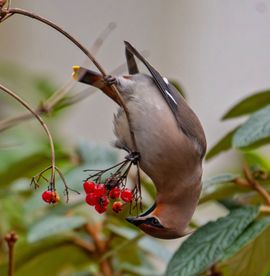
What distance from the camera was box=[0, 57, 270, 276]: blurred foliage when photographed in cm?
151

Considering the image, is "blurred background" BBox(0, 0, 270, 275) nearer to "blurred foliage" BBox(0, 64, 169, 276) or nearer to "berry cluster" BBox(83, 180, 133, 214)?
"blurred foliage" BBox(0, 64, 169, 276)

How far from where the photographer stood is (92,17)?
547cm

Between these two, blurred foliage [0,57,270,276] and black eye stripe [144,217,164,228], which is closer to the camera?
black eye stripe [144,217,164,228]

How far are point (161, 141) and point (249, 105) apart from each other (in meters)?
0.39

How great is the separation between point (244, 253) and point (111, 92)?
479 millimetres

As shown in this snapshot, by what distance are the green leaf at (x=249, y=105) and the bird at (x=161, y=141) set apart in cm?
28

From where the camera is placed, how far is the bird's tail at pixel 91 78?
1406 mm

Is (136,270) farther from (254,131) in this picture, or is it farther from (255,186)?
(254,131)

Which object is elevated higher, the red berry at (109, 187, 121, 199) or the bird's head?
the red berry at (109, 187, 121, 199)

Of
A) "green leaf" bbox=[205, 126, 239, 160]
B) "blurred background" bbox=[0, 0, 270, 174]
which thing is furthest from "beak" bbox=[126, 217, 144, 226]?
"blurred background" bbox=[0, 0, 270, 174]

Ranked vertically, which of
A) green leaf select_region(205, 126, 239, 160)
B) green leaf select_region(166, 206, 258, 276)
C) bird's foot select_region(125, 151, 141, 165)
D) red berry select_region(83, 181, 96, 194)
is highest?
bird's foot select_region(125, 151, 141, 165)

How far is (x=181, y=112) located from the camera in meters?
1.53

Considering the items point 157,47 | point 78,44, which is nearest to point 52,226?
point 78,44

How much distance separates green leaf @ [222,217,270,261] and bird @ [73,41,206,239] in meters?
0.09
